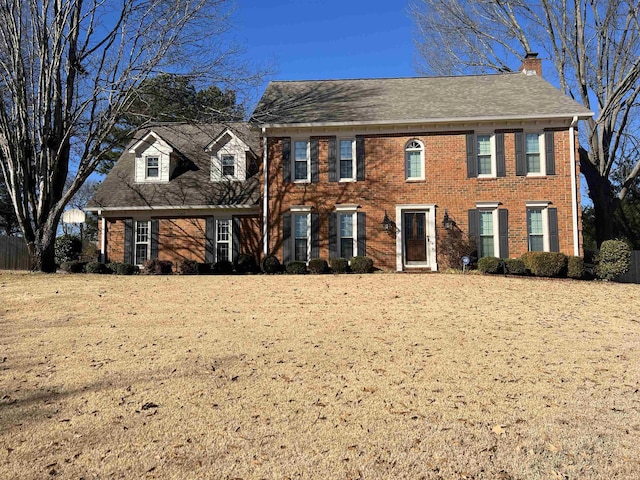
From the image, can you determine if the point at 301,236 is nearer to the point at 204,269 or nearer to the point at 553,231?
the point at 204,269

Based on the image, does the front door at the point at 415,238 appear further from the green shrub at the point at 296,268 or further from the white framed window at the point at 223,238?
the white framed window at the point at 223,238

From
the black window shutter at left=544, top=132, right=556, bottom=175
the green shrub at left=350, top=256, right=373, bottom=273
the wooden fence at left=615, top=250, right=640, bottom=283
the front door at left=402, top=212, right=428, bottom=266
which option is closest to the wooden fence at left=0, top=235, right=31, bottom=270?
the green shrub at left=350, top=256, right=373, bottom=273

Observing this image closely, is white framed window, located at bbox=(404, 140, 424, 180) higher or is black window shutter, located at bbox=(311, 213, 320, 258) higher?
white framed window, located at bbox=(404, 140, 424, 180)

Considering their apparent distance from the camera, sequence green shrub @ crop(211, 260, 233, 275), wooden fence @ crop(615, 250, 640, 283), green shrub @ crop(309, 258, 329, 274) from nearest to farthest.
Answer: green shrub @ crop(309, 258, 329, 274)
wooden fence @ crop(615, 250, 640, 283)
green shrub @ crop(211, 260, 233, 275)

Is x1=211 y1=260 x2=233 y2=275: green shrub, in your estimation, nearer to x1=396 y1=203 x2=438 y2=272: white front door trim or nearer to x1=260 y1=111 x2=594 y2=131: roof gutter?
x1=260 y1=111 x2=594 y2=131: roof gutter

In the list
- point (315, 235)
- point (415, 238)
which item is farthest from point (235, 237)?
point (415, 238)

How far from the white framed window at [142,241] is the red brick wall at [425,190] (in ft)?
17.8

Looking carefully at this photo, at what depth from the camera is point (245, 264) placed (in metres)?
16.9

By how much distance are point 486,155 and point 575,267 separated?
191 inches

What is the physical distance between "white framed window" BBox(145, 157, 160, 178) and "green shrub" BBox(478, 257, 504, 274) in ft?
44.5

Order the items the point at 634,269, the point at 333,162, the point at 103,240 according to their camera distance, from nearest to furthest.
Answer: the point at 634,269
the point at 333,162
the point at 103,240

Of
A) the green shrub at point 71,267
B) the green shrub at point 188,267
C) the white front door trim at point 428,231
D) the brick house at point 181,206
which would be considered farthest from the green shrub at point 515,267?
the green shrub at point 71,267

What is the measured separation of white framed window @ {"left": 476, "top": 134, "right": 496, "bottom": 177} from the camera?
16031 mm

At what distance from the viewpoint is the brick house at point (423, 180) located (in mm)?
15742
